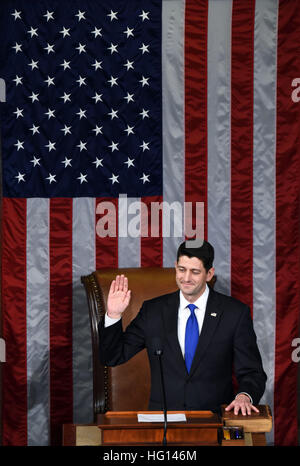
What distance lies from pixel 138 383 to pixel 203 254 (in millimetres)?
1156

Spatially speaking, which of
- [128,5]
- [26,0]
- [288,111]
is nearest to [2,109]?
[26,0]

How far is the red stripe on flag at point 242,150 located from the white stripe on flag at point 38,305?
128 centimetres

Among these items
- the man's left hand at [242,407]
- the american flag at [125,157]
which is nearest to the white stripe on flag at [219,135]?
the american flag at [125,157]

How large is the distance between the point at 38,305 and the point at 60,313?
16 cm

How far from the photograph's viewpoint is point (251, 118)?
4844 mm

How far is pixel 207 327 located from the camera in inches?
139

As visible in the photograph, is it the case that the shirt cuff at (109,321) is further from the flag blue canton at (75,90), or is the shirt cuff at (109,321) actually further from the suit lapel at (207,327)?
the flag blue canton at (75,90)

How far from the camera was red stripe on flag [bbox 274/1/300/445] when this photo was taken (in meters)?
4.81

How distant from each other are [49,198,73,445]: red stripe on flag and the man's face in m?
1.48

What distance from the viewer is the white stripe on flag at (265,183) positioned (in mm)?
4816
